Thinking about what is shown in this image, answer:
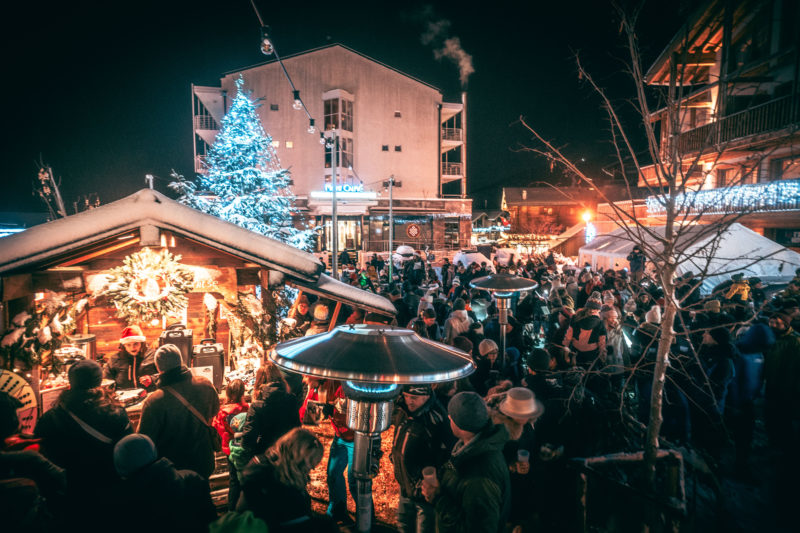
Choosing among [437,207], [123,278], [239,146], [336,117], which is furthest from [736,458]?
[336,117]

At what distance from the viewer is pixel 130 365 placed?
5844mm

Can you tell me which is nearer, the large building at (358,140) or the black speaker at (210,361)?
the black speaker at (210,361)

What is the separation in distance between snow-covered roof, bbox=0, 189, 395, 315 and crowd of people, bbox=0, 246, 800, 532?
4.67 ft

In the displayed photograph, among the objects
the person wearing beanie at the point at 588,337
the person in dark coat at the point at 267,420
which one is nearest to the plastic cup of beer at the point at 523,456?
the person in dark coat at the point at 267,420

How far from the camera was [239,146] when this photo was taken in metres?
15.3

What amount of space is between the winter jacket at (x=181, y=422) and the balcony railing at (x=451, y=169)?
37.2 m

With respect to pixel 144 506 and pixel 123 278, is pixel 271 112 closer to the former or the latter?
pixel 123 278

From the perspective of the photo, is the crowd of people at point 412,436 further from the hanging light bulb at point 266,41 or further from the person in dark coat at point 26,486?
the hanging light bulb at point 266,41

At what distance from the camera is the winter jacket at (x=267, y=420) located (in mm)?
3414

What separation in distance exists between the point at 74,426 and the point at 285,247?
2706 millimetres

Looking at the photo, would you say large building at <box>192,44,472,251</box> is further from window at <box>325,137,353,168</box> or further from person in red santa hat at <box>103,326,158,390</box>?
person in red santa hat at <box>103,326,158,390</box>

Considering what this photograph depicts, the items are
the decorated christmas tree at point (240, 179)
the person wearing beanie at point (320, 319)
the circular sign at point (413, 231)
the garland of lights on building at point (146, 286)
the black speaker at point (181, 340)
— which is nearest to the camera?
the garland of lights on building at point (146, 286)

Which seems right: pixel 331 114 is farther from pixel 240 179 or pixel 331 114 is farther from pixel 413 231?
pixel 240 179

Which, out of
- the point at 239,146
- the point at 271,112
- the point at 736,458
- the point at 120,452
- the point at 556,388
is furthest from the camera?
the point at 271,112
